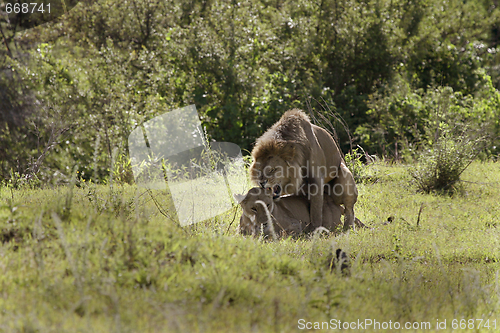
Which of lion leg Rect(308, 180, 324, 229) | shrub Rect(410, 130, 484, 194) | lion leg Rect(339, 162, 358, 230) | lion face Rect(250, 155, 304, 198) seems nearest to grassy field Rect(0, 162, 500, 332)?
lion face Rect(250, 155, 304, 198)

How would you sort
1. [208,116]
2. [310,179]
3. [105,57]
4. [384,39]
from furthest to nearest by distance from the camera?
[384,39]
[105,57]
[208,116]
[310,179]

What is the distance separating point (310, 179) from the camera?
7.41 meters

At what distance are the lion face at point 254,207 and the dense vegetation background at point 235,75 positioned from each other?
464cm

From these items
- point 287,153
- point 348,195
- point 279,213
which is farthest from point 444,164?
point 287,153

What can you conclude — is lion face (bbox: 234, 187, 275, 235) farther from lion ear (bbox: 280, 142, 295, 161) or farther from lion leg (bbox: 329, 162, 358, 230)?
lion leg (bbox: 329, 162, 358, 230)

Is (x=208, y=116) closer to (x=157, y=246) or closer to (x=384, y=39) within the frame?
(x=384, y=39)

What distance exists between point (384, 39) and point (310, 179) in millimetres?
12164

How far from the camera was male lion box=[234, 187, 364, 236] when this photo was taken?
654 cm

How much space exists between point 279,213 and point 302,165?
3.01ft

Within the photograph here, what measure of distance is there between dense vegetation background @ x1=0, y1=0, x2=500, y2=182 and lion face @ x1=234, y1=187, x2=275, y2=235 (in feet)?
15.2

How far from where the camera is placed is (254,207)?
262 inches

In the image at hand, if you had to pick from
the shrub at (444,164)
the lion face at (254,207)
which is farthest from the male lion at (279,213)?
the shrub at (444,164)

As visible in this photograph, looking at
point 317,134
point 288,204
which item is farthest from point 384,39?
point 288,204

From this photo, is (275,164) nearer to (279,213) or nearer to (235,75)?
(279,213)
